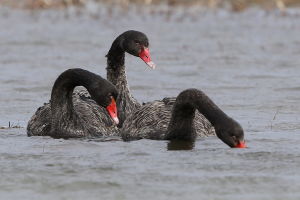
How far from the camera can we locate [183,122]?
10344mm

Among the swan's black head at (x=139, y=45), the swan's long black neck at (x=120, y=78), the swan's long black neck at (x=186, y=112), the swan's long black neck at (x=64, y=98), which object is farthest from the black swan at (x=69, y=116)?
the swan's long black neck at (x=186, y=112)

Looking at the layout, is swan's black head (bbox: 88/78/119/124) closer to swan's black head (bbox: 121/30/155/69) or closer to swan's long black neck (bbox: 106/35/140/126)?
swan's black head (bbox: 121/30/155/69)

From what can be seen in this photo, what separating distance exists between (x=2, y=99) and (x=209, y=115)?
18.1 feet

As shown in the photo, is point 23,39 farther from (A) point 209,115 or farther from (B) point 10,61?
(A) point 209,115

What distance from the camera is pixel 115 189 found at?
820 cm

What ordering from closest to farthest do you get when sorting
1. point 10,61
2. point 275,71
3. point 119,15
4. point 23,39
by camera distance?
point 275,71 < point 10,61 < point 23,39 < point 119,15

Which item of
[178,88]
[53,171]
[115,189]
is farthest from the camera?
[178,88]

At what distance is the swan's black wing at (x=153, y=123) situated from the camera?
10.7 m

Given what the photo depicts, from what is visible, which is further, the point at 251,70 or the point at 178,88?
the point at 251,70

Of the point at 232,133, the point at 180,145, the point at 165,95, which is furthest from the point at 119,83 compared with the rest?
the point at 232,133

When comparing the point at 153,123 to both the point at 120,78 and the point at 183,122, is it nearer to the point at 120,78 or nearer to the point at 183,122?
the point at 183,122

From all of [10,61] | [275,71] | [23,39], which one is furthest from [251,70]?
[23,39]

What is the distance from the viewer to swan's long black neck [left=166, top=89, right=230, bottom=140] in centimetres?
977

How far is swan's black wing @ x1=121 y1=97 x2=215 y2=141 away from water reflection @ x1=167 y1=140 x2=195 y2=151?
234 mm
